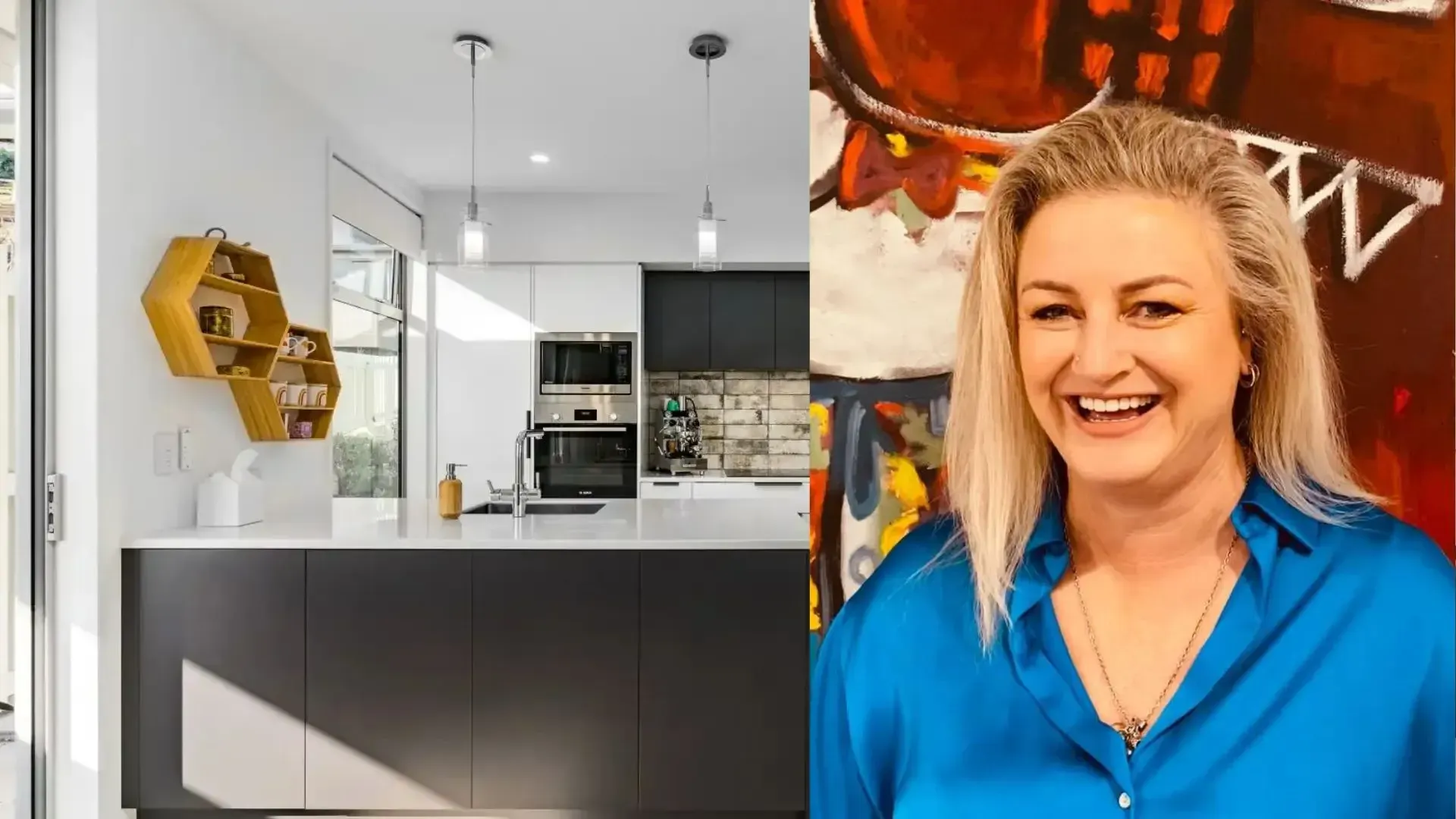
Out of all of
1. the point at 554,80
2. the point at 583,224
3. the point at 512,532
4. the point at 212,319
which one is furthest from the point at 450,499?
the point at 583,224

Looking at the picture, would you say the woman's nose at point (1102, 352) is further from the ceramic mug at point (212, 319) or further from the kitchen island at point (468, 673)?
the ceramic mug at point (212, 319)

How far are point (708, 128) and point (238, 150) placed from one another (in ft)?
5.87

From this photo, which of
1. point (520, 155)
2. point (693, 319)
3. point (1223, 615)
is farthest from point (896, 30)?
point (693, 319)

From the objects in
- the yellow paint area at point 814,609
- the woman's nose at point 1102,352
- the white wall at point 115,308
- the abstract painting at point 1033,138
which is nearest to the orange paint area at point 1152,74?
the abstract painting at point 1033,138

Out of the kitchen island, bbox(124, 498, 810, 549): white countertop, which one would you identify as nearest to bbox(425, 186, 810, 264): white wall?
bbox(124, 498, 810, 549): white countertop

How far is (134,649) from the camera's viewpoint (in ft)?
7.59

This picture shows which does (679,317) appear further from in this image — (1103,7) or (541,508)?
(1103,7)

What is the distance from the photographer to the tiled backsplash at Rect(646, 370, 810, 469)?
5.26m

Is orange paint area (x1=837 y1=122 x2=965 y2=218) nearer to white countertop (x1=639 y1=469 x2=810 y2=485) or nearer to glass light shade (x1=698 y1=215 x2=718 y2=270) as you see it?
glass light shade (x1=698 y1=215 x2=718 y2=270)

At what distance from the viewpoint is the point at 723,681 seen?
7.46 ft

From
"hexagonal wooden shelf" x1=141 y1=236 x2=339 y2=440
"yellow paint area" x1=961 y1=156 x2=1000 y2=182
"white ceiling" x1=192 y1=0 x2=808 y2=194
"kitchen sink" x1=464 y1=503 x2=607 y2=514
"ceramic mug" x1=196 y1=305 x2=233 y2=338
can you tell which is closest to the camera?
"yellow paint area" x1=961 y1=156 x2=1000 y2=182

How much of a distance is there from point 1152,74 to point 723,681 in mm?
1784

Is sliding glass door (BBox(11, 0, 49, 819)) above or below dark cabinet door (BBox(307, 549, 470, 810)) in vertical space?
above

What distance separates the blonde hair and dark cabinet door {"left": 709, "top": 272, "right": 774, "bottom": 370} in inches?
160
